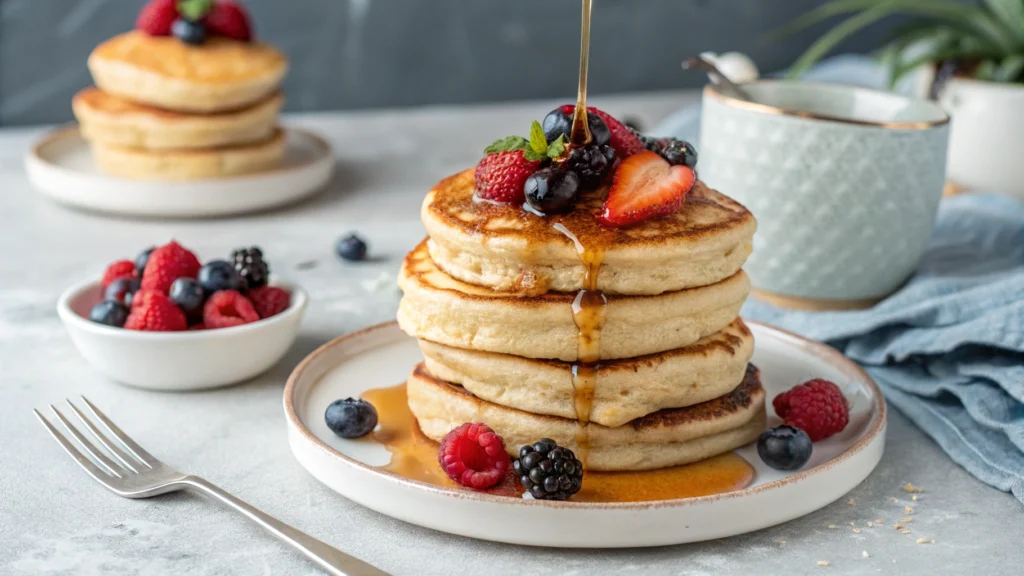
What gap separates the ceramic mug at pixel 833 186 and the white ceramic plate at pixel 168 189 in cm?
127

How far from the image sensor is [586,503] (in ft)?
4.59

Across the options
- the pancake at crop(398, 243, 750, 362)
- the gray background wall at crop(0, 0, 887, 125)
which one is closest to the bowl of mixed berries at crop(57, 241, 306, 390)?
the pancake at crop(398, 243, 750, 362)

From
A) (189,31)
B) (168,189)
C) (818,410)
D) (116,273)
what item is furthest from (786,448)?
(189,31)

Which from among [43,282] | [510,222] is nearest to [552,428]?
[510,222]

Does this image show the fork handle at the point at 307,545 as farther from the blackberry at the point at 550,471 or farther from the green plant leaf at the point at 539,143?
the green plant leaf at the point at 539,143

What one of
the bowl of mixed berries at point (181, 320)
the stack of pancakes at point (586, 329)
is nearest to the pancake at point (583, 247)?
the stack of pancakes at point (586, 329)

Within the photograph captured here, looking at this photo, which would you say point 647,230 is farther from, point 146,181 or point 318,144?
point 318,144

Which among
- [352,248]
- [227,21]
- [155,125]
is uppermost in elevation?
[227,21]

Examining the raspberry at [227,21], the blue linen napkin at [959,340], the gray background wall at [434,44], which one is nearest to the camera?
the blue linen napkin at [959,340]

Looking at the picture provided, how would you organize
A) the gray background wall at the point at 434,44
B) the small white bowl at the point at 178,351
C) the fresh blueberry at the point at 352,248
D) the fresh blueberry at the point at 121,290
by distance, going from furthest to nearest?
the gray background wall at the point at 434,44, the fresh blueberry at the point at 352,248, the fresh blueberry at the point at 121,290, the small white bowl at the point at 178,351

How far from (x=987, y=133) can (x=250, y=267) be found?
6.28ft

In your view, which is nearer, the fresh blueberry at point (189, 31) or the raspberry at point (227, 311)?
the raspberry at point (227, 311)

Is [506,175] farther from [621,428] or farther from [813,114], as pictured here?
[813,114]

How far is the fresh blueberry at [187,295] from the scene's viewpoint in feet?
6.55
